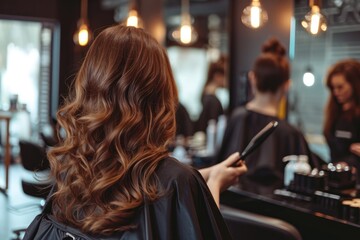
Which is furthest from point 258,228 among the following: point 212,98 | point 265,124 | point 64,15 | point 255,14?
point 64,15

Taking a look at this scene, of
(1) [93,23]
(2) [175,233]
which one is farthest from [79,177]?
(1) [93,23]

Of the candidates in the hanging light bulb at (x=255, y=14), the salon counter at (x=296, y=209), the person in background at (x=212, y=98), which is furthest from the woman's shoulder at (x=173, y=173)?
the person in background at (x=212, y=98)

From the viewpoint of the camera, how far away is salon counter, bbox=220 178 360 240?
196 centimetres

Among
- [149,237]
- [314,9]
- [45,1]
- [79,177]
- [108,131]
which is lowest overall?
[149,237]

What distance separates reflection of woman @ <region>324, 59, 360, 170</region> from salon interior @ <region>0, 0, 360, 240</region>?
0.17 metres

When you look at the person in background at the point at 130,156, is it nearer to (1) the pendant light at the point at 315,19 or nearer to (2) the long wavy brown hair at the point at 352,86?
(1) the pendant light at the point at 315,19

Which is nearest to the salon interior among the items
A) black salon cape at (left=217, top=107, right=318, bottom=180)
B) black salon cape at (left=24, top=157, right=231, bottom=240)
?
black salon cape at (left=217, top=107, right=318, bottom=180)

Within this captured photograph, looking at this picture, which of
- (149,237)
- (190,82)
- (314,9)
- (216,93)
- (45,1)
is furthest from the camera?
(190,82)

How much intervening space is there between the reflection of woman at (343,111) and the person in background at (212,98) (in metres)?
1.74

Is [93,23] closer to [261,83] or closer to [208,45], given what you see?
[208,45]

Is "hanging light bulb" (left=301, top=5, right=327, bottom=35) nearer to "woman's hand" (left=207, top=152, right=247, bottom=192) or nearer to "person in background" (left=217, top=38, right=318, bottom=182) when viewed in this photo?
"woman's hand" (left=207, top=152, right=247, bottom=192)

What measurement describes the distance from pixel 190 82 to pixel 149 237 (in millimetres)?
4956

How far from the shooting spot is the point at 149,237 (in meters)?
1.25

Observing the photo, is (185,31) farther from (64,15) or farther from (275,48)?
(275,48)
